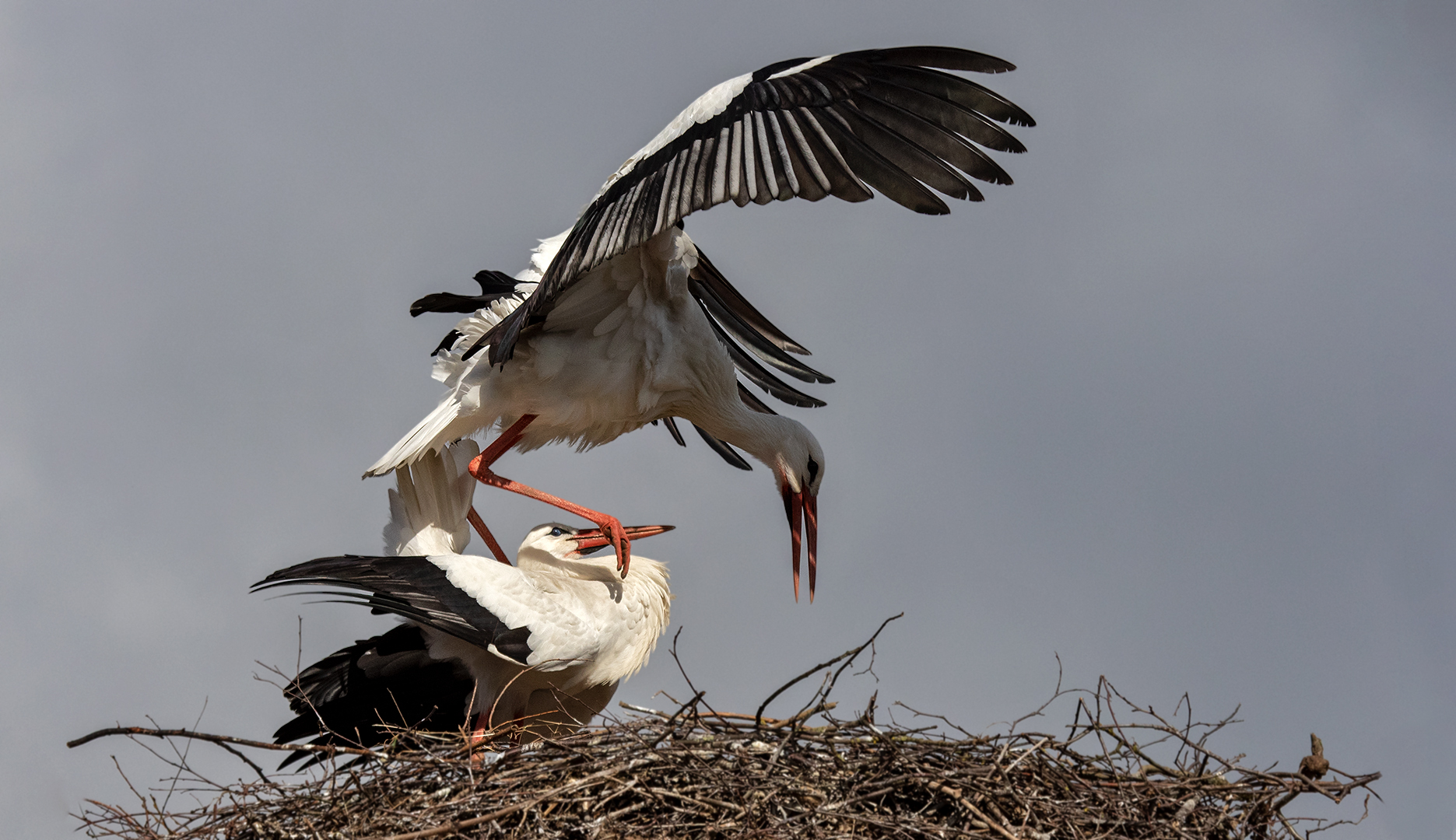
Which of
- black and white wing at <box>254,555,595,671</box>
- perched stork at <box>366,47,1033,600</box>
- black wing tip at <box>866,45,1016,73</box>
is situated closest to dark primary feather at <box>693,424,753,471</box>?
perched stork at <box>366,47,1033,600</box>

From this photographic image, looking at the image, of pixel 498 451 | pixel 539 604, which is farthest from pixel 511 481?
pixel 539 604

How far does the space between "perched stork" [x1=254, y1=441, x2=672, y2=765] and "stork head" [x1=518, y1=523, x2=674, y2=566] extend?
0.07ft

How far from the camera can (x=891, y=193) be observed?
3.85m

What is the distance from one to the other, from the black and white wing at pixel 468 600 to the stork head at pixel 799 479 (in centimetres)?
111

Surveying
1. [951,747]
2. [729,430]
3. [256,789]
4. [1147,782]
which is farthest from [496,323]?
[1147,782]

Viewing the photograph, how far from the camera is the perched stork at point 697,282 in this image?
12.8ft

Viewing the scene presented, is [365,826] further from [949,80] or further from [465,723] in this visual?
[949,80]

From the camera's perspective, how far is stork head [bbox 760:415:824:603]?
558cm

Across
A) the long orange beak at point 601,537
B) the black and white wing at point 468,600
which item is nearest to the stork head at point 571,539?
the long orange beak at point 601,537

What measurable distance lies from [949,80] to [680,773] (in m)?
2.06

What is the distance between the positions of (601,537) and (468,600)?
0.86m

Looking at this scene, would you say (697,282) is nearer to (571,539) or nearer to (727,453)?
(727,453)

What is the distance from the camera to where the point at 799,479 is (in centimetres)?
560

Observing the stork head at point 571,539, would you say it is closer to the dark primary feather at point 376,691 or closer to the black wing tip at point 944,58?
the dark primary feather at point 376,691
